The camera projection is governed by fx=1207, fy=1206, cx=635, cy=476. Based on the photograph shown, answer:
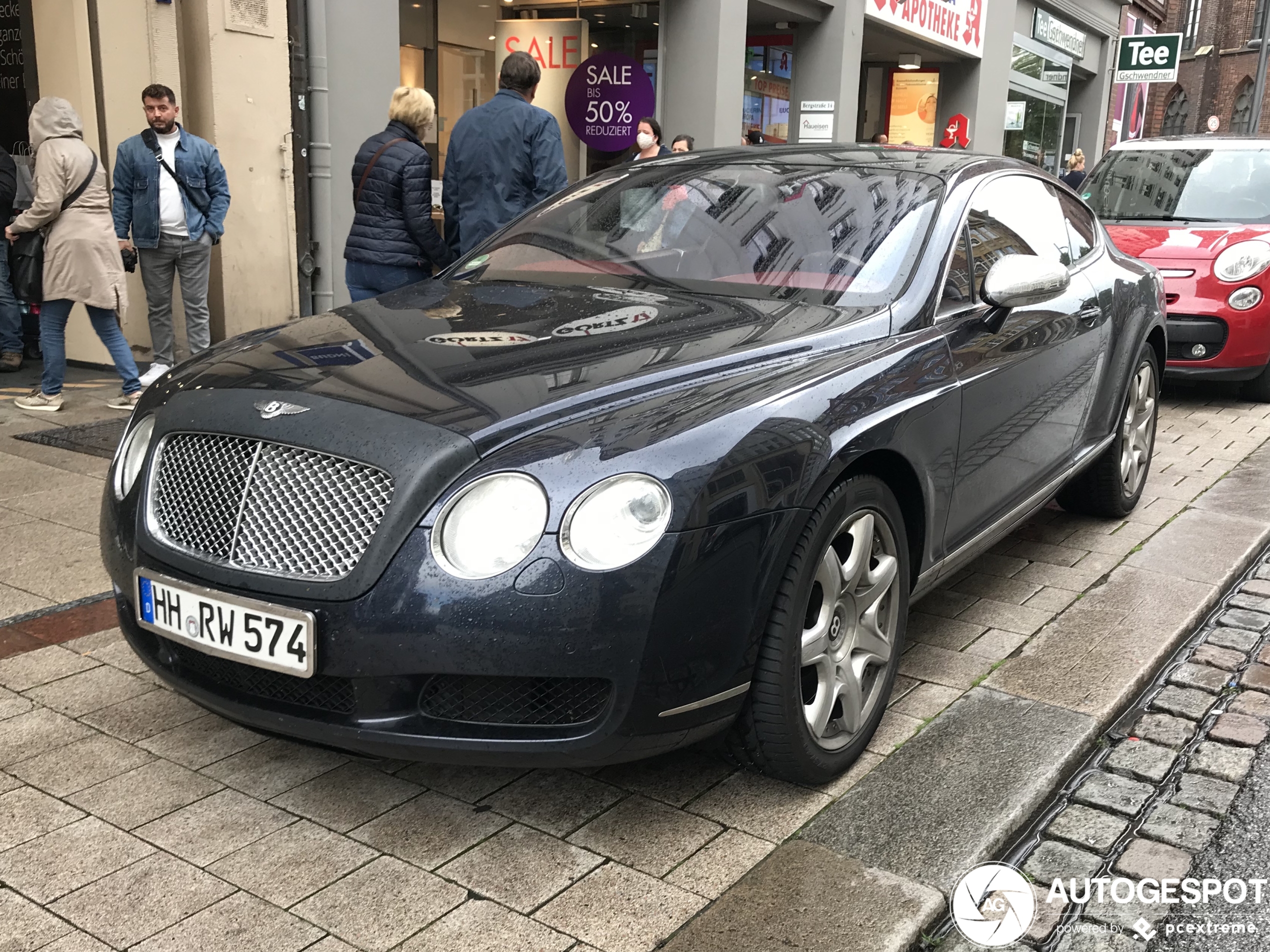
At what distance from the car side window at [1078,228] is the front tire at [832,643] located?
221 centimetres

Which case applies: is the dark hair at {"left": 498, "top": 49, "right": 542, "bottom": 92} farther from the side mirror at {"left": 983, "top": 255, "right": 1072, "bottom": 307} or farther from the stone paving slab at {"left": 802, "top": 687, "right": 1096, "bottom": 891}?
the stone paving slab at {"left": 802, "top": 687, "right": 1096, "bottom": 891}

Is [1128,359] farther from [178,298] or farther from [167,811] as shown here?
[178,298]

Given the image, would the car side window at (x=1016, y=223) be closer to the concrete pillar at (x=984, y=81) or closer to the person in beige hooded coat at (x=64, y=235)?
the person in beige hooded coat at (x=64, y=235)

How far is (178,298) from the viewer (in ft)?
28.3

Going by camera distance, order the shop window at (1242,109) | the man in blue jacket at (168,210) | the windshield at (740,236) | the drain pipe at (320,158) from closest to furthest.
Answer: the windshield at (740,236)
the man in blue jacket at (168,210)
the drain pipe at (320,158)
the shop window at (1242,109)

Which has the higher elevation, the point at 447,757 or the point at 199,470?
the point at 199,470

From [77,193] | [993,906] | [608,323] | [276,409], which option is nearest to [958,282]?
[608,323]

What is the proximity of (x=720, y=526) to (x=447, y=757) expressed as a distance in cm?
73

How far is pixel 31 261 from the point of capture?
707 centimetres

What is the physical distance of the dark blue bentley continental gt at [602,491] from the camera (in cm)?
240

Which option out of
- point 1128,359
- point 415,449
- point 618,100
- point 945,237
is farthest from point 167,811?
point 618,100

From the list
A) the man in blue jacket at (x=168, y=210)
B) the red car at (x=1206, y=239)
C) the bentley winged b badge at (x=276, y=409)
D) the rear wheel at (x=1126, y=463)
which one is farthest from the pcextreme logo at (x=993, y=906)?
the man in blue jacket at (x=168, y=210)

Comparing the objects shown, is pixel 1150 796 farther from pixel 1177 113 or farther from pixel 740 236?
pixel 1177 113

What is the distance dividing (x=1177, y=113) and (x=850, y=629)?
61907 mm
